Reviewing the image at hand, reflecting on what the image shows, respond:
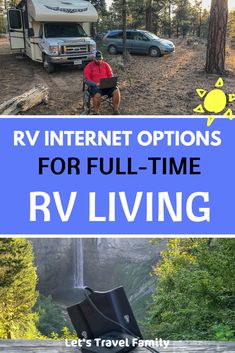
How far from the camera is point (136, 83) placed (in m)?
10.4

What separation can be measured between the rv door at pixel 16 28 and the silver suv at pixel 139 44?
11.4ft

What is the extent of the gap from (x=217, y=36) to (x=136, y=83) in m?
2.62

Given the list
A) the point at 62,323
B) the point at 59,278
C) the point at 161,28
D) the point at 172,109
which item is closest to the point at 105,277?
the point at 59,278

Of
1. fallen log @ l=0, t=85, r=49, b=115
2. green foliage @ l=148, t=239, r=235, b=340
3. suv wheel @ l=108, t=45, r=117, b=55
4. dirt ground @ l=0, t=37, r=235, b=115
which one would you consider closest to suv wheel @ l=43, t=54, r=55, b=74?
dirt ground @ l=0, t=37, r=235, b=115

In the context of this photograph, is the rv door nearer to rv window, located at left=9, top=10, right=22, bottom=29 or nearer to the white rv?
rv window, located at left=9, top=10, right=22, bottom=29

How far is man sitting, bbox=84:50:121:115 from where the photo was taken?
791cm

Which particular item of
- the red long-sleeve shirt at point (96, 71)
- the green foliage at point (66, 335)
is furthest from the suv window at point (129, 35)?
the green foliage at point (66, 335)

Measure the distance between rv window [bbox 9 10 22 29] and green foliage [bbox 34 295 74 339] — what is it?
19161mm

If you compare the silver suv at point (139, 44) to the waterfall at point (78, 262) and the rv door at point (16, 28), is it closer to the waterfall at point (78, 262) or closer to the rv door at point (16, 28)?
the rv door at point (16, 28)

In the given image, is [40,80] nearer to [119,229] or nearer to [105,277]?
[119,229]

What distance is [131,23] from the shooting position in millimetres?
19375

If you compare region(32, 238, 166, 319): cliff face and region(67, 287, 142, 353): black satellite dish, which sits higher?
region(67, 287, 142, 353): black satellite dish

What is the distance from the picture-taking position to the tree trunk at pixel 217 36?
10.6 meters

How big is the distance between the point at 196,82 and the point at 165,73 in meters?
1.92
